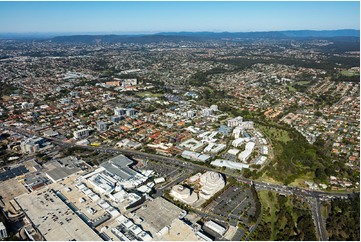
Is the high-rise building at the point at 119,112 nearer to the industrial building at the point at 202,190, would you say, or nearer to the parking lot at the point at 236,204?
the industrial building at the point at 202,190

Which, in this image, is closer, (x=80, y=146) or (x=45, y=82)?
(x=80, y=146)

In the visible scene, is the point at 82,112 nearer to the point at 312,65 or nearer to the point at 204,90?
the point at 204,90

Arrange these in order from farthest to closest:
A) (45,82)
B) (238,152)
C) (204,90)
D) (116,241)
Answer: (45,82) < (204,90) < (238,152) < (116,241)

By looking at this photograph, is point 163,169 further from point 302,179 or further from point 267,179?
point 302,179

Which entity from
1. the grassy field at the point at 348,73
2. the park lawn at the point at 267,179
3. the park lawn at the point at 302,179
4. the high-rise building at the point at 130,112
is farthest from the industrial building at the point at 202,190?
the grassy field at the point at 348,73

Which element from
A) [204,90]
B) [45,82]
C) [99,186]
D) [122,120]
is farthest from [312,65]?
[99,186]

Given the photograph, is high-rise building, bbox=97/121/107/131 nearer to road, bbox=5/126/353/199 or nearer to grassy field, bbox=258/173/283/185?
road, bbox=5/126/353/199

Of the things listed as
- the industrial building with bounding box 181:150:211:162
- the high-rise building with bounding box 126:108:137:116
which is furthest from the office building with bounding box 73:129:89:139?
the industrial building with bounding box 181:150:211:162

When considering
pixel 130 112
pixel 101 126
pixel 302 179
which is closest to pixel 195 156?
pixel 302 179
